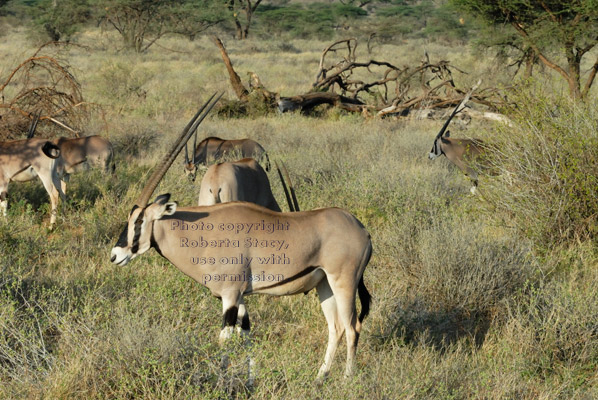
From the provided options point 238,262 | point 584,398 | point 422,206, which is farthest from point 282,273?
point 422,206

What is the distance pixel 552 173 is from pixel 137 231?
14.0 ft

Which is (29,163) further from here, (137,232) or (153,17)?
(153,17)

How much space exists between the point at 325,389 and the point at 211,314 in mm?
1546

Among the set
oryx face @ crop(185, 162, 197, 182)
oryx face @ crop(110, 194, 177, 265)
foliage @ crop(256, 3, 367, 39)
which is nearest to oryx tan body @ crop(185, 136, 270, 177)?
oryx face @ crop(185, 162, 197, 182)

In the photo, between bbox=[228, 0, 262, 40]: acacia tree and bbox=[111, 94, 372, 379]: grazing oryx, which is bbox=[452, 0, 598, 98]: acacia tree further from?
bbox=[228, 0, 262, 40]: acacia tree

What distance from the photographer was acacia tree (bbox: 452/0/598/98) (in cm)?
1338

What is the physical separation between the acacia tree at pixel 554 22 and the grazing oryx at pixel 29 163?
33.7 feet

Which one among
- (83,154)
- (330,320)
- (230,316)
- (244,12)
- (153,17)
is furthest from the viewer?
(244,12)

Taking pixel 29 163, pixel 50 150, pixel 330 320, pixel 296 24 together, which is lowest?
pixel 296 24

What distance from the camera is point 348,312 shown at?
3.73m

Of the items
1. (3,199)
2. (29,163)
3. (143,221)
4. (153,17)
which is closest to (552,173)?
(143,221)

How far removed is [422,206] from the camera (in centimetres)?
748

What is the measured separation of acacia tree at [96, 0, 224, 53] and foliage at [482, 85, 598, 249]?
28004 millimetres

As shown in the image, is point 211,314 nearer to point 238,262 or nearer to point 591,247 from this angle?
point 238,262
